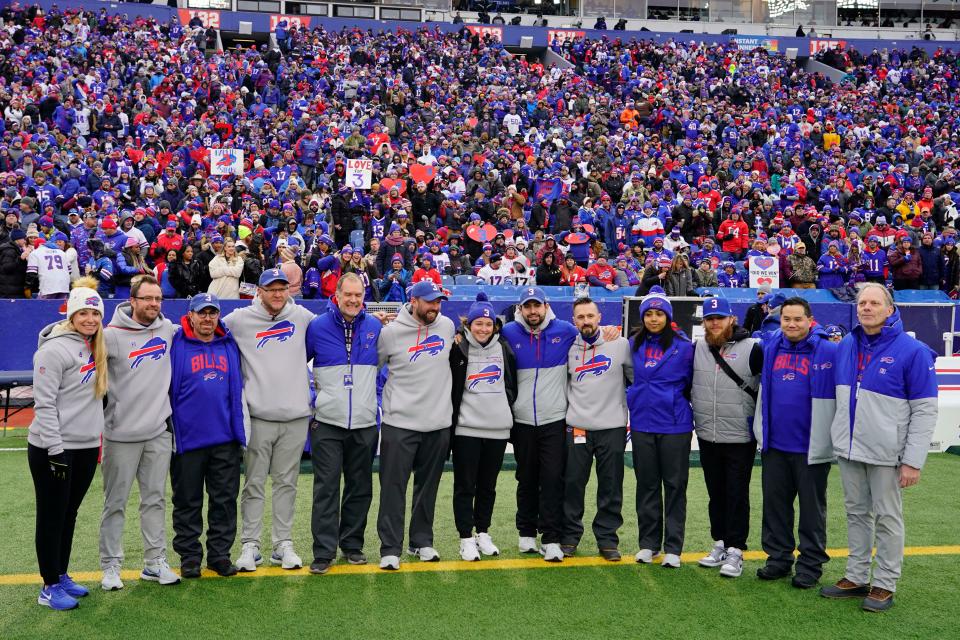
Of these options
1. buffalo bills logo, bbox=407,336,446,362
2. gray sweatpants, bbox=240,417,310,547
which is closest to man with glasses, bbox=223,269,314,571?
gray sweatpants, bbox=240,417,310,547

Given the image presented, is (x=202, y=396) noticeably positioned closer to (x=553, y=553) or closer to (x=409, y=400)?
Result: (x=409, y=400)

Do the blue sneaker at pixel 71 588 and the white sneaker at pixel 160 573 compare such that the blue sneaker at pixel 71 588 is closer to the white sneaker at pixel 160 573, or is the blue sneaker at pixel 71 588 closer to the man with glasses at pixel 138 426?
the man with glasses at pixel 138 426

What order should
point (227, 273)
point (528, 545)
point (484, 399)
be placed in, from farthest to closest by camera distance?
1. point (227, 273)
2. point (528, 545)
3. point (484, 399)

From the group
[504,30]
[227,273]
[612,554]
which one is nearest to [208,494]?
[612,554]

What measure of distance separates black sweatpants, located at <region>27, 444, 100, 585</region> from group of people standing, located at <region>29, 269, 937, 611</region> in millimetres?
13

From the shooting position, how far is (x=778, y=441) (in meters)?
6.10

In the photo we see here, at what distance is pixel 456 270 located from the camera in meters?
16.6

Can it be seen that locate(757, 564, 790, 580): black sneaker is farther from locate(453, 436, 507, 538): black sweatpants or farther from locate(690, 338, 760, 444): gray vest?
locate(453, 436, 507, 538): black sweatpants

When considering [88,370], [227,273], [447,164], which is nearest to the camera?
[88,370]

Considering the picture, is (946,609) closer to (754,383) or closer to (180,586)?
(754,383)

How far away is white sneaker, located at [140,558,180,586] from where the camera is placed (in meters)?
5.89

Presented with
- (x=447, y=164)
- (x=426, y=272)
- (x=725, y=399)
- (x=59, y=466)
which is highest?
(x=447, y=164)

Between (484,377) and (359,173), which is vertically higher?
(359,173)

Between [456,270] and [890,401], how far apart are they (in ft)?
37.5
